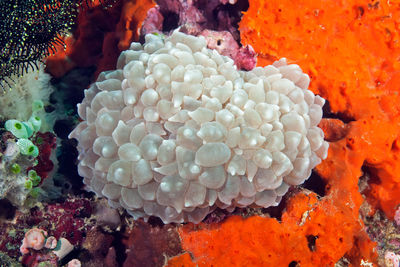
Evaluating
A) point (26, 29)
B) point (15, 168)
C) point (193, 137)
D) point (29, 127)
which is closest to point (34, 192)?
point (15, 168)

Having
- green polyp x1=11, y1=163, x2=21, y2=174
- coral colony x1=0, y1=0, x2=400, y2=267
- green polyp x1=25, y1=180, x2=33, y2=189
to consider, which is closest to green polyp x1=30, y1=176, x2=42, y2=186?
coral colony x1=0, y1=0, x2=400, y2=267

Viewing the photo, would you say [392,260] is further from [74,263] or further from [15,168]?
[15,168]

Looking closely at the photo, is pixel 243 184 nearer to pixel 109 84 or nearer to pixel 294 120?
pixel 294 120

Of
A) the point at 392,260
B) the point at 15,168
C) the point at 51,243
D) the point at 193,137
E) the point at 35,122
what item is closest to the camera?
the point at 193,137

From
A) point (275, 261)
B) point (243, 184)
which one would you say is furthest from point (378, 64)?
point (275, 261)

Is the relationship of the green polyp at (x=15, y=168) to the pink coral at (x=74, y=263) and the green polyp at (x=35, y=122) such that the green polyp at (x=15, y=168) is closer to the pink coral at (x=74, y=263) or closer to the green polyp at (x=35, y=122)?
the green polyp at (x=35, y=122)

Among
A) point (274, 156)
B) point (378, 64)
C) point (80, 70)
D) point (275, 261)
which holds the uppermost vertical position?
point (378, 64)

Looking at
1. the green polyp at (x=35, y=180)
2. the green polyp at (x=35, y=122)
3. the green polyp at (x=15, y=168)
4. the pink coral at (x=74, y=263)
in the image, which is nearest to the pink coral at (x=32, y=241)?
the pink coral at (x=74, y=263)
